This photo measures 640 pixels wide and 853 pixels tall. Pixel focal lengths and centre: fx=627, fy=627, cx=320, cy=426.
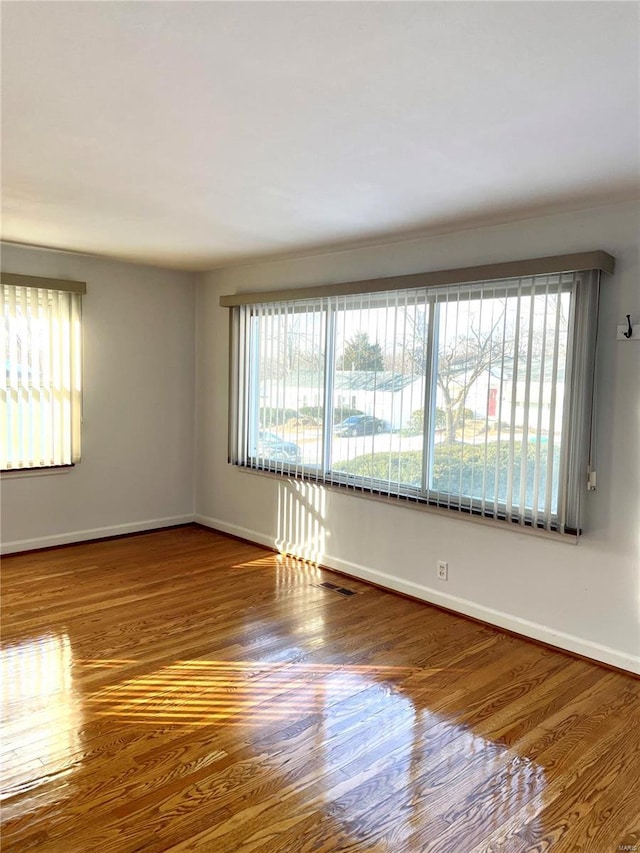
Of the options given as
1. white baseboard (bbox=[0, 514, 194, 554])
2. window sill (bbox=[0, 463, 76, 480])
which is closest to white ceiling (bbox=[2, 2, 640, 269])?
window sill (bbox=[0, 463, 76, 480])

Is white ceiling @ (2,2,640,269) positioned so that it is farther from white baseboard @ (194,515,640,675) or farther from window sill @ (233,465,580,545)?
white baseboard @ (194,515,640,675)

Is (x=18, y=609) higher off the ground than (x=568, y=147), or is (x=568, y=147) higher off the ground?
(x=568, y=147)

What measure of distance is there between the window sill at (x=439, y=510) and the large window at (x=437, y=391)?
29mm

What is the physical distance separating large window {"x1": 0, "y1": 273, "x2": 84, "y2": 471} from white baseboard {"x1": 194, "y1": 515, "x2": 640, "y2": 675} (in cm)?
214

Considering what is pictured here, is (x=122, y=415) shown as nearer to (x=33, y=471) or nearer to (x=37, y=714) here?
(x=33, y=471)

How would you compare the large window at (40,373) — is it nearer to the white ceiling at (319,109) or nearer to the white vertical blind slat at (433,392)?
the white ceiling at (319,109)

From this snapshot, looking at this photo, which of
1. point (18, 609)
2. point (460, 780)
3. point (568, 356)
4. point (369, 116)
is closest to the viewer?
point (369, 116)

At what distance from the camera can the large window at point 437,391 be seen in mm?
3215

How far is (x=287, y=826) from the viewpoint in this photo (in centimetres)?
198

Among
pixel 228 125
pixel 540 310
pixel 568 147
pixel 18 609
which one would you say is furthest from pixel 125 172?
pixel 18 609

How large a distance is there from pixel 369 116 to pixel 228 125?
1.63ft

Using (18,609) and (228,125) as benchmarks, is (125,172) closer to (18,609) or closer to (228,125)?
(228,125)

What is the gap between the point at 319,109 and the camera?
204cm

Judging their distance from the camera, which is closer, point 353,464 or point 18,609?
point 18,609
